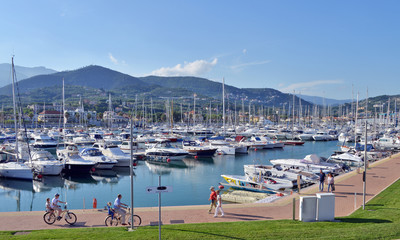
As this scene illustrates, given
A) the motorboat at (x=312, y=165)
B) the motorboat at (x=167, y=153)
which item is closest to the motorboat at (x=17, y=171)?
the motorboat at (x=167, y=153)

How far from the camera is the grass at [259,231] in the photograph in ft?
41.5

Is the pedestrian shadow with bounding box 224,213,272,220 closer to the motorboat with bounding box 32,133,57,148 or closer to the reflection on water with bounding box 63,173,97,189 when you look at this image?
the reflection on water with bounding box 63,173,97,189

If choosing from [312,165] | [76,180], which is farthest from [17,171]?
[312,165]

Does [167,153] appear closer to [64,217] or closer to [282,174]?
[282,174]

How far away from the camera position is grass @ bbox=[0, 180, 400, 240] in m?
12.7

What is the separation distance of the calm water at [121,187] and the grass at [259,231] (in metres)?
7.83

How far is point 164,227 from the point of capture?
14195mm

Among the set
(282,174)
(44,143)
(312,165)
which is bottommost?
(44,143)

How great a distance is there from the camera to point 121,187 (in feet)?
114

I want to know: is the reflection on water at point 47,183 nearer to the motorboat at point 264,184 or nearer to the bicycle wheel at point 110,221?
the motorboat at point 264,184

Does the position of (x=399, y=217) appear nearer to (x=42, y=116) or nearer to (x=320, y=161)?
(x=320, y=161)

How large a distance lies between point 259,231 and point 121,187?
2422 centimetres

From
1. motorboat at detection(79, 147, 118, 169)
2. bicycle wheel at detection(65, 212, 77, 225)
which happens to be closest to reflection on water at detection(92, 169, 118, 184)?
motorboat at detection(79, 147, 118, 169)

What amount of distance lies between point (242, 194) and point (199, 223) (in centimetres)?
1200
